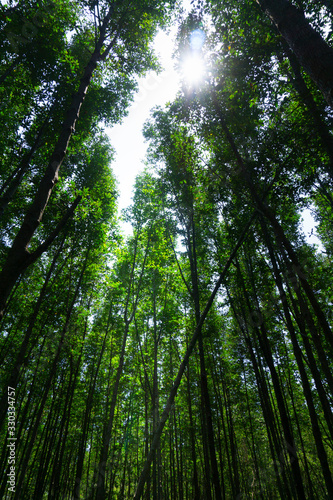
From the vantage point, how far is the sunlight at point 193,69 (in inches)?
256

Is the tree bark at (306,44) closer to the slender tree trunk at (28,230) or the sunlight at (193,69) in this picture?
the slender tree trunk at (28,230)

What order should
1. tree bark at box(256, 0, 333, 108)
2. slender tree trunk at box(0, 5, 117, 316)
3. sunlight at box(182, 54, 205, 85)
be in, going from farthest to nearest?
sunlight at box(182, 54, 205, 85) < tree bark at box(256, 0, 333, 108) < slender tree trunk at box(0, 5, 117, 316)

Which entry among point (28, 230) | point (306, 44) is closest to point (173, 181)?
point (306, 44)

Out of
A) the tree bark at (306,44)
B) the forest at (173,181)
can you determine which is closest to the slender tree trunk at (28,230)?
the forest at (173,181)

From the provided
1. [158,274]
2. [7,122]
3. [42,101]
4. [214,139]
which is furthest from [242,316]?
[7,122]

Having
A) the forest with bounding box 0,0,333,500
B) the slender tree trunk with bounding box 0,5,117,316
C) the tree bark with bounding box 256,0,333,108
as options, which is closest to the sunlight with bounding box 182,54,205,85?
the forest with bounding box 0,0,333,500

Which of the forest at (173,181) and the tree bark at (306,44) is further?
the forest at (173,181)

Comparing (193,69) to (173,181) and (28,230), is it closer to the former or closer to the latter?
(173,181)

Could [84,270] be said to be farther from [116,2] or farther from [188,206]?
[116,2]

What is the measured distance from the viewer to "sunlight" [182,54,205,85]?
649 cm

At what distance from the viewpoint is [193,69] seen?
6621mm

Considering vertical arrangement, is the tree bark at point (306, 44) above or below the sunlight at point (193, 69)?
below

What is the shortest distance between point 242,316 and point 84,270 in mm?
6128

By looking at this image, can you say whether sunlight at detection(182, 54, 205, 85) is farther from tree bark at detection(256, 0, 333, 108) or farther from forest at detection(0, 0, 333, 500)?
tree bark at detection(256, 0, 333, 108)
